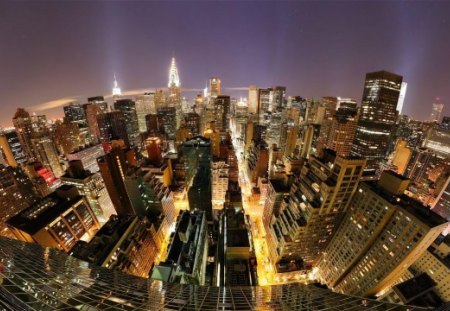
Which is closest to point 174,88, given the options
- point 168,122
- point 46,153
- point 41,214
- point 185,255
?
point 168,122

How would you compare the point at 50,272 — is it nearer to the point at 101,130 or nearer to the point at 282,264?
the point at 282,264

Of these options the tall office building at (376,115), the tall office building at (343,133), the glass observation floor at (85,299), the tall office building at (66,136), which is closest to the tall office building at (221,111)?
the tall office building at (343,133)

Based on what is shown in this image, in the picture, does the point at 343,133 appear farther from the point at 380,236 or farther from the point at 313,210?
the point at 313,210

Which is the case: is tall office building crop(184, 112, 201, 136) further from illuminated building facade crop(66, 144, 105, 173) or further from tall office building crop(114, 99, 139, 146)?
illuminated building facade crop(66, 144, 105, 173)

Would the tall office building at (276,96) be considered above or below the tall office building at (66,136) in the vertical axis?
above

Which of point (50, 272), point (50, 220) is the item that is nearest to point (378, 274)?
point (50, 272)

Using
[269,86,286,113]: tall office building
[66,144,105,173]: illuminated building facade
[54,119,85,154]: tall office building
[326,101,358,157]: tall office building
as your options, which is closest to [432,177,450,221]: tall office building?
[326,101,358,157]: tall office building

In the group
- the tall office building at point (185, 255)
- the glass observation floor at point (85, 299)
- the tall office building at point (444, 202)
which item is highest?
the glass observation floor at point (85, 299)

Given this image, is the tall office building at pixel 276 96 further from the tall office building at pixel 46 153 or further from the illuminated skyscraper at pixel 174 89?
the tall office building at pixel 46 153

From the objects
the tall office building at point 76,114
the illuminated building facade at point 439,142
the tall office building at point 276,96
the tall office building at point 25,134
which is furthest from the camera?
the tall office building at point 276,96
